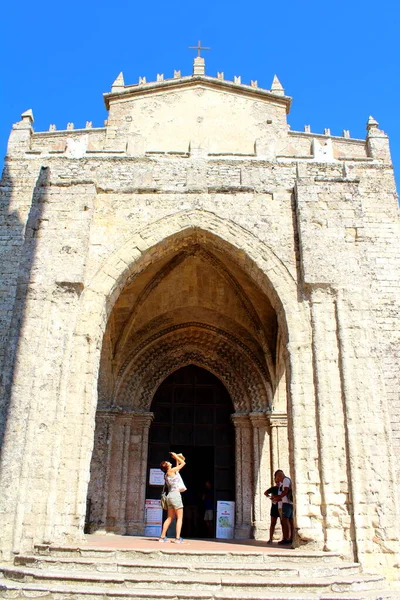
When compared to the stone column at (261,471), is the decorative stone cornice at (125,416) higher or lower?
higher

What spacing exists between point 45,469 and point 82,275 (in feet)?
8.76

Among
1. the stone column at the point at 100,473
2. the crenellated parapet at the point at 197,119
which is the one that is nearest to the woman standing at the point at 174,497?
the stone column at the point at 100,473

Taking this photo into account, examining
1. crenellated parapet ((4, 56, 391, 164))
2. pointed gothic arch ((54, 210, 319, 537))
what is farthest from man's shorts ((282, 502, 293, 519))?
crenellated parapet ((4, 56, 391, 164))

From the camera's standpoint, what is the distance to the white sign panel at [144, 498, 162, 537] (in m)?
9.76

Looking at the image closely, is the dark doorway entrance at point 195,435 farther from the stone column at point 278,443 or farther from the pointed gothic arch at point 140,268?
the pointed gothic arch at point 140,268

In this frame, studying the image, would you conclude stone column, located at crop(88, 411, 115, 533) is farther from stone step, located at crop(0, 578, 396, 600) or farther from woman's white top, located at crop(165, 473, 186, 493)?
stone step, located at crop(0, 578, 396, 600)

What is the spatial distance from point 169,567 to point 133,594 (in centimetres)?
56

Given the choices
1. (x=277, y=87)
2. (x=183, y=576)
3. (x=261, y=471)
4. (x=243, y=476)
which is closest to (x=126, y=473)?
(x=243, y=476)

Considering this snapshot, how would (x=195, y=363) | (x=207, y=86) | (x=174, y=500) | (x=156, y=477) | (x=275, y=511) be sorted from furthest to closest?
(x=207, y=86)
(x=195, y=363)
(x=156, y=477)
(x=275, y=511)
(x=174, y=500)

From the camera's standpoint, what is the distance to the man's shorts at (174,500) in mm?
6406

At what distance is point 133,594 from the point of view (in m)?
4.56

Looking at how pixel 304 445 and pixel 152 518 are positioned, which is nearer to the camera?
pixel 304 445

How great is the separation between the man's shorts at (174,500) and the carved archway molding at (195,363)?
4037 mm

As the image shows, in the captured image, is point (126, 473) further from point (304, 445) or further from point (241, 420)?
point (304, 445)
